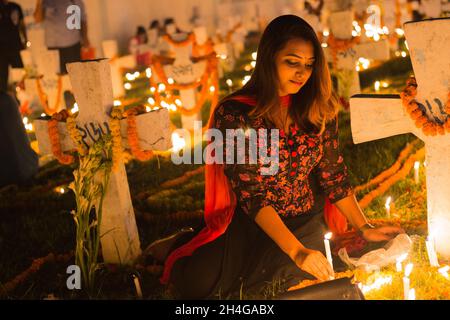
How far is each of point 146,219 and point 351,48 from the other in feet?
11.2

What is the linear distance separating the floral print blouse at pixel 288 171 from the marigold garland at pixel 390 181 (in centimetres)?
95

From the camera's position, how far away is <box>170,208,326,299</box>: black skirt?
3.62 meters

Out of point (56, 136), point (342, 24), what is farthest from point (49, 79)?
point (56, 136)

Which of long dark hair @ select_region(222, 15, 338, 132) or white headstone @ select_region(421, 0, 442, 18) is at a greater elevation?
white headstone @ select_region(421, 0, 442, 18)

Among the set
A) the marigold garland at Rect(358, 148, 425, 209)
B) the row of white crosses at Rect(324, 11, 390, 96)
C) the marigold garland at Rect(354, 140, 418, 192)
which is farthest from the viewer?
the row of white crosses at Rect(324, 11, 390, 96)

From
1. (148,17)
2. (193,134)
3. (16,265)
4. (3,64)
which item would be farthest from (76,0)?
(148,17)

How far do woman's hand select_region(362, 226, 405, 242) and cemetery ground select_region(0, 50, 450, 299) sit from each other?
0.55ft

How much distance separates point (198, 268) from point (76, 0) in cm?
512

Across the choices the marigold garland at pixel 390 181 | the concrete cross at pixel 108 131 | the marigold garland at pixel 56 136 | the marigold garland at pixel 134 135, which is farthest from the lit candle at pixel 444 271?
the marigold garland at pixel 56 136

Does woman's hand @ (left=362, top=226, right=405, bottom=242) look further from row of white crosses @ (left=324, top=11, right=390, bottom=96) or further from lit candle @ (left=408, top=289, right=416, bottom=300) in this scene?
row of white crosses @ (left=324, top=11, right=390, bottom=96)

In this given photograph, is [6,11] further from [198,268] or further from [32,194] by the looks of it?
[198,268]

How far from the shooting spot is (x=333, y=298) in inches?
122

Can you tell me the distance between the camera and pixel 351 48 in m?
7.40

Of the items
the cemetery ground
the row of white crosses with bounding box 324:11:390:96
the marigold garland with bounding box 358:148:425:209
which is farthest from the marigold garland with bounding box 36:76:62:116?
the marigold garland with bounding box 358:148:425:209
